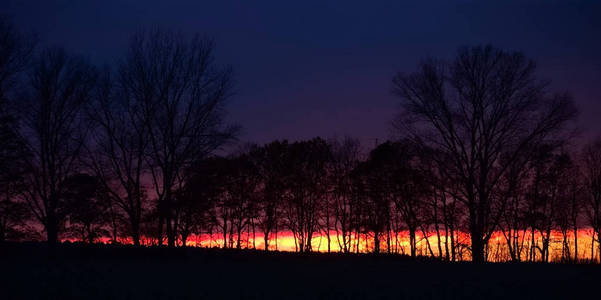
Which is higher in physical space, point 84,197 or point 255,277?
point 84,197

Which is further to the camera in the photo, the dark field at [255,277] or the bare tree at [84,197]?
the bare tree at [84,197]

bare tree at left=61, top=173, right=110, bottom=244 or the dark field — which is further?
bare tree at left=61, top=173, right=110, bottom=244

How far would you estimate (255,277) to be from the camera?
49.0 ft

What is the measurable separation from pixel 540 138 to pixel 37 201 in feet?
105

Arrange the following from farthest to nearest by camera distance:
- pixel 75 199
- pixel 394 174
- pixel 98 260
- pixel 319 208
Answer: pixel 319 208, pixel 394 174, pixel 75 199, pixel 98 260

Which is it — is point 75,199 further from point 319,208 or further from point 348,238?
point 348,238

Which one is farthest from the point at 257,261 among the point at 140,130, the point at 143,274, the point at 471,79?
the point at 471,79

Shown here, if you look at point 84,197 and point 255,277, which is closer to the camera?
point 255,277

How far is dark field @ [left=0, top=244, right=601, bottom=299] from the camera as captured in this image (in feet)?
37.6

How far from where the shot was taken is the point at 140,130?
97.6ft

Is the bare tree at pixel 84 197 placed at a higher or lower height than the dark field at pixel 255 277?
higher

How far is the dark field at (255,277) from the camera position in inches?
452

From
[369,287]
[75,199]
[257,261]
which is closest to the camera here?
[369,287]

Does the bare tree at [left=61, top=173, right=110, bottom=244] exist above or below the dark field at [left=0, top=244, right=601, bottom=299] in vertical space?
above
